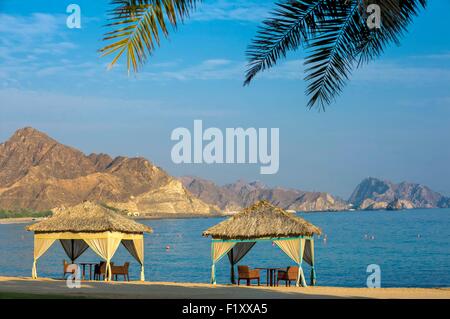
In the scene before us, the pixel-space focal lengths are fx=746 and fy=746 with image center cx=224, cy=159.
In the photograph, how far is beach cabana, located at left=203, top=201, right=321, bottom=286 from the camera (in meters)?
19.3

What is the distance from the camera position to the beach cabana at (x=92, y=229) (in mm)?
20953

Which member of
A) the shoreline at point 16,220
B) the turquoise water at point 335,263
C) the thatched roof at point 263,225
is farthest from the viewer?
the shoreline at point 16,220

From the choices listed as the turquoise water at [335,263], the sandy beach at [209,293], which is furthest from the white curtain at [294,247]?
the turquoise water at [335,263]

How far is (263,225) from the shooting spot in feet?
63.9

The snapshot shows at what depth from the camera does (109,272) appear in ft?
70.9

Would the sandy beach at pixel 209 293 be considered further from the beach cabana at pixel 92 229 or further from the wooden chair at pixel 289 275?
the beach cabana at pixel 92 229

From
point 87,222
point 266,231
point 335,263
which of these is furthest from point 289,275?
point 335,263

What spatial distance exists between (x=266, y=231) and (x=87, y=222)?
5.29 meters

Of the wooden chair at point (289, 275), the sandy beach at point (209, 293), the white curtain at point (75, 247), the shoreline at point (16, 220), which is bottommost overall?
the sandy beach at point (209, 293)

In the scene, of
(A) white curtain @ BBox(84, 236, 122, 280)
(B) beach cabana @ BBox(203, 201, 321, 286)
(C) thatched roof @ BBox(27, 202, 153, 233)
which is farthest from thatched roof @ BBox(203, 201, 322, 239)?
(A) white curtain @ BBox(84, 236, 122, 280)
